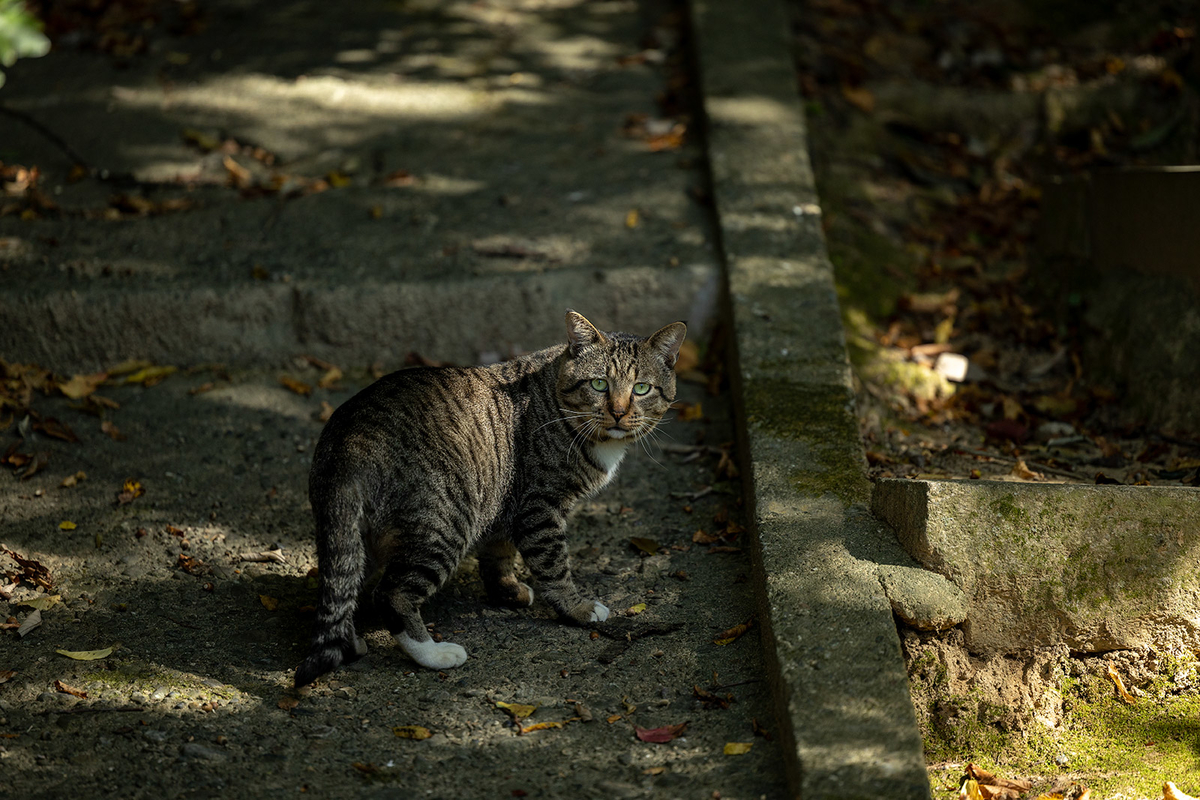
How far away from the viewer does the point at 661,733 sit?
3.06 metres

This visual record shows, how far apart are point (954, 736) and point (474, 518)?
1.73m

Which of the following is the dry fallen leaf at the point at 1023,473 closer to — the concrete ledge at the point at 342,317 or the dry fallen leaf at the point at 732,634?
the dry fallen leaf at the point at 732,634

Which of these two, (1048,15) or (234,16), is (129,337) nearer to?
(234,16)

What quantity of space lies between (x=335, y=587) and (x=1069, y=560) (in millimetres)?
2304

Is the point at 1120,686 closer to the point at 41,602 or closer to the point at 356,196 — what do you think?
the point at 41,602

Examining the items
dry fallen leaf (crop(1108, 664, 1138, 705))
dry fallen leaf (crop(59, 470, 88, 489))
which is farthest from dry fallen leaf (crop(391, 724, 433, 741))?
dry fallen leaf (crop(1108, 664, 1138, 705))

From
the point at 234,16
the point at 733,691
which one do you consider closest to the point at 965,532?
the point at 733,691

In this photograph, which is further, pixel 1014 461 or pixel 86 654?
pixel 1014 461

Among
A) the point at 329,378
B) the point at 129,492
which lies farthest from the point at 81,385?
the point at 329,378

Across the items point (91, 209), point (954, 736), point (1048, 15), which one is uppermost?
point (1048, 15)

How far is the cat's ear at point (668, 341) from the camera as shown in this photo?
3.81 m

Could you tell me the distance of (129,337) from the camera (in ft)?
16.3

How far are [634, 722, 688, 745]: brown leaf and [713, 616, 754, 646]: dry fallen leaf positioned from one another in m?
0.42

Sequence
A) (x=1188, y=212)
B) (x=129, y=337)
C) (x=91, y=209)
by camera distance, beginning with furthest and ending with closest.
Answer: (x=91, y=209)
(x=129, y=337)
(x=1188, y=212)
